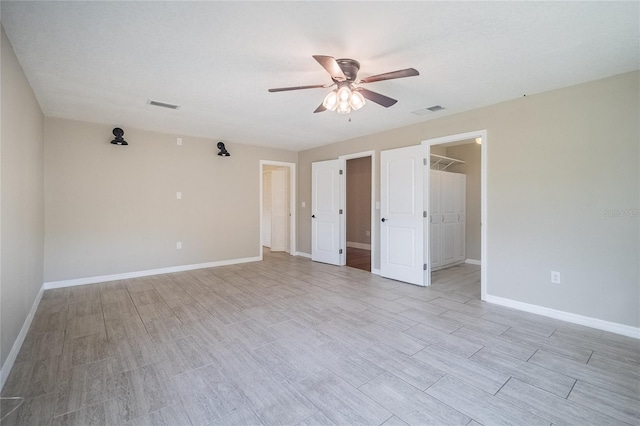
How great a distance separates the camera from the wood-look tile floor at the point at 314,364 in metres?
1.69

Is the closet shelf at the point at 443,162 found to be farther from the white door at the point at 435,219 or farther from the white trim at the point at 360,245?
the white trim at the point at 360,245

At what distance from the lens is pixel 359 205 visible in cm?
820

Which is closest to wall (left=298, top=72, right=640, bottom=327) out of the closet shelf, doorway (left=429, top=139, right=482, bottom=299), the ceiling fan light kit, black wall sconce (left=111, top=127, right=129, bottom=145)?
doorway (left=429, top=139, right=482, bottom=299)

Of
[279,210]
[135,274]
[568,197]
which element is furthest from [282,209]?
[568,197]

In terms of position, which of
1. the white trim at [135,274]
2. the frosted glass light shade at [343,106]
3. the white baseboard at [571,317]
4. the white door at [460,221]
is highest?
the frosted glass light shade at [343,106]

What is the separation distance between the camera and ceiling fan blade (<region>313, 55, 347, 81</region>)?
6.44 ft

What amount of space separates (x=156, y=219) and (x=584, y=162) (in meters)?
5.97

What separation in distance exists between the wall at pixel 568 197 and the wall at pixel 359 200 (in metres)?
4.25

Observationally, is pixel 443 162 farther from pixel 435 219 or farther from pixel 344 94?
pixel 344 94

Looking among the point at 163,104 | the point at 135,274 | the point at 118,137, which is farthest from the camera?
the point at 135,274

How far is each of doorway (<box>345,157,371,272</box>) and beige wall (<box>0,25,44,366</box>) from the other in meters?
6.08

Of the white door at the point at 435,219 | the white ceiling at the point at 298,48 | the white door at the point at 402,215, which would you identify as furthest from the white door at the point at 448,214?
the white ceiling at the point at 298,48

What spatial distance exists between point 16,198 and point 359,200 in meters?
6.89

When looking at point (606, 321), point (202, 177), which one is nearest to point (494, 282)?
Answer: point (606, 321)
